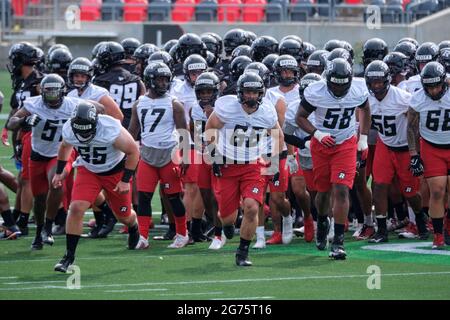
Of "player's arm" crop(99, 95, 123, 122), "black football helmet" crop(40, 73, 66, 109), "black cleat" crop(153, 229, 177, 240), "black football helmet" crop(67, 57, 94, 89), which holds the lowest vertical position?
"black cleat" crop(153, 229, 177, 240)

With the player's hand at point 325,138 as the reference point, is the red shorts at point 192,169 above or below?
below

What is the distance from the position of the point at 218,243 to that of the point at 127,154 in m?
1.60

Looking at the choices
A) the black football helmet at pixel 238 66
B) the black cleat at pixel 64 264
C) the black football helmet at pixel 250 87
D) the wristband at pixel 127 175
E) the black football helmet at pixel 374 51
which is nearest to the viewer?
the black cleat at pixel 64 264

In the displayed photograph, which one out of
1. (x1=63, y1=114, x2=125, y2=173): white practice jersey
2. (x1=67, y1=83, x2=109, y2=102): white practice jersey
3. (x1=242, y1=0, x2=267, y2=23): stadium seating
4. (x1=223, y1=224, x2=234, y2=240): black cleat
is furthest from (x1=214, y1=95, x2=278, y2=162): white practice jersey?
(x1=242, y1=0, x2=267, y2=23): stadium seating

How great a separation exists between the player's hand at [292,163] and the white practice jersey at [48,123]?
210cm

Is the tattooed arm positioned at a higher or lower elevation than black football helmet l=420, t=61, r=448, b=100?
lower

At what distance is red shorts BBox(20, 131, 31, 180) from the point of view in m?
12.9

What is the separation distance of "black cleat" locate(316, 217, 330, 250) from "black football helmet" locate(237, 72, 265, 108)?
140cm

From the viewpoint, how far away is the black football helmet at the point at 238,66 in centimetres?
1310

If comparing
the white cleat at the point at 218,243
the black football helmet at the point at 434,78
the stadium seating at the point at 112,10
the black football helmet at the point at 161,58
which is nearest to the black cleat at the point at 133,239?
the white cleat at the point at 218,243

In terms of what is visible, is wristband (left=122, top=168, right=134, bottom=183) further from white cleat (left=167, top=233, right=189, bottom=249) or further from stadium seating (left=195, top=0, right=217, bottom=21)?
stadium seating (left=195, top=0, right=217, bottom=21)

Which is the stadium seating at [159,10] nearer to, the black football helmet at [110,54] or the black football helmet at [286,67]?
the black football helmet at [110,54]

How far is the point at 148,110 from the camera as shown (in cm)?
1224

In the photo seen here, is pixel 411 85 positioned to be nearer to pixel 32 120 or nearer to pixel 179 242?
pixel 179 242
